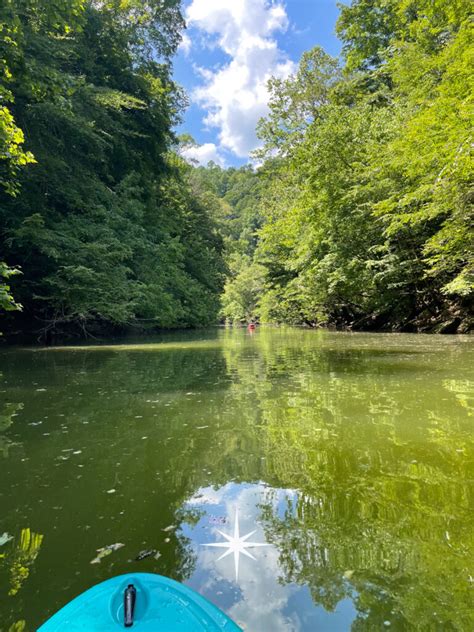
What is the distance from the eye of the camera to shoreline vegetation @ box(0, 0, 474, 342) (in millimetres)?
9195

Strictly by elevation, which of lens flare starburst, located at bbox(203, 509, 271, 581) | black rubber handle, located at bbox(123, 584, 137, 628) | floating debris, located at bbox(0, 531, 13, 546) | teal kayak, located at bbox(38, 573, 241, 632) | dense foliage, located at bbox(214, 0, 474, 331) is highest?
dense foliage, located at bbox(214, 0, 474, 331)

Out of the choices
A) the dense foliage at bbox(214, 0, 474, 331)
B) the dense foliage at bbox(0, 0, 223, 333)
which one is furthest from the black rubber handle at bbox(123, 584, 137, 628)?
the dense foliage at bbox(214, 0, 474, 331)

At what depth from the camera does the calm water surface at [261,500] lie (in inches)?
61.8

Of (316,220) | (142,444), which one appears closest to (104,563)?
(142,444)

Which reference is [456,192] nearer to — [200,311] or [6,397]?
[6,397]

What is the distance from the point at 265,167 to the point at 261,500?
23937mm

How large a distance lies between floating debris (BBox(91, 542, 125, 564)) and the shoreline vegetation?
383 cm

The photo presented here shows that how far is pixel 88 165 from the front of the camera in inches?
636

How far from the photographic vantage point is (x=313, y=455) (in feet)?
10.1

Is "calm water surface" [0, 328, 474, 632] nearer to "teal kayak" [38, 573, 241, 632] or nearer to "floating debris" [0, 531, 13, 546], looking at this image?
"floating debris" [0, 531, 13, 546]

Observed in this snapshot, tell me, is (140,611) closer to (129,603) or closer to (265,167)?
(129,603)

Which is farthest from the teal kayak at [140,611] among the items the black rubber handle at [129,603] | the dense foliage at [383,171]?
the dense foliage at [383,171]

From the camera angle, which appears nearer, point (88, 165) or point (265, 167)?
point (88, 165)

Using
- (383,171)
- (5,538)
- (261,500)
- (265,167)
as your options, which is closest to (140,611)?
(5,538)
